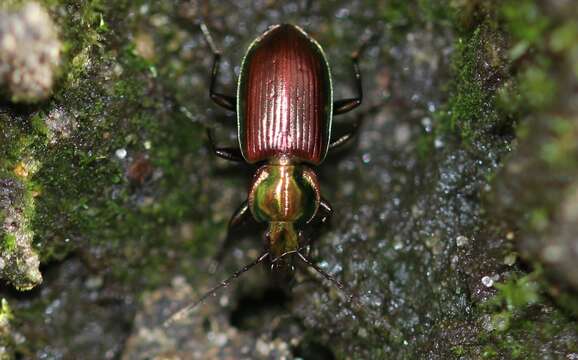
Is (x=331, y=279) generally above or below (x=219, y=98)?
below

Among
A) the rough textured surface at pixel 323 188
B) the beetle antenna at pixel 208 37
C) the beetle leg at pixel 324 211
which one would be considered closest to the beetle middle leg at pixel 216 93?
→ the beetle antenna at pixel 208 37

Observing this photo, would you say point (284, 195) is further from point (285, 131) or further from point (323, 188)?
Result: point (323, 188)

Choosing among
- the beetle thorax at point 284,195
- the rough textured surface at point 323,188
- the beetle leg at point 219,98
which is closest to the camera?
the rough textured surface at point 323,188

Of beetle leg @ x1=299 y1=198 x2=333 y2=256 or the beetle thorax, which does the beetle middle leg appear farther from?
beetle leg @ x1=299 y1=198 x2=333 y2=256

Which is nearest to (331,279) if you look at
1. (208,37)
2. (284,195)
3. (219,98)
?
(284,195)

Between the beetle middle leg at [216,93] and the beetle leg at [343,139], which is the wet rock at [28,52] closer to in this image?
the beetle middle leg at [216,93]

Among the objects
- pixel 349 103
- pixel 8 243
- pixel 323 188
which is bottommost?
pixel 8 243

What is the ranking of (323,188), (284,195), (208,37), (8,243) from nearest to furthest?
(8,243) < (284,195) < (208,37) < (323,188)

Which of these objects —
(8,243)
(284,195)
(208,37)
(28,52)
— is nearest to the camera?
(28,52)
